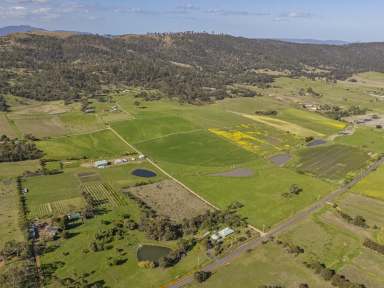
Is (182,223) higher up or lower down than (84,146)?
lower down

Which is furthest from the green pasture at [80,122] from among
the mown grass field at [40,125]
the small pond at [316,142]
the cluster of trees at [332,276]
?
the cluster of trees at [332,276]

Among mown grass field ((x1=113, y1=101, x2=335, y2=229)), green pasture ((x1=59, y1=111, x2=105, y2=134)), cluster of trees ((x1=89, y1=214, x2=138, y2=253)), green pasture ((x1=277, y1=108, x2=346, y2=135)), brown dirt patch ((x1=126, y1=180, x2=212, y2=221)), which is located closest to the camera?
cluster of trees ((x1=89, y1=214, x2=138, y2=253))

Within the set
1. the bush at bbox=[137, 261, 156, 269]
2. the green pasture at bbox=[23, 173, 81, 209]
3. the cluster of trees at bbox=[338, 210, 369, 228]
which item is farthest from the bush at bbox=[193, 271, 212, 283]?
the green pasture at bbox=[23, 173, 81, 209]

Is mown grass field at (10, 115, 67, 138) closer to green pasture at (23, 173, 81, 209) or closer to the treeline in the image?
green pasture at (23, 173, 81, 209)

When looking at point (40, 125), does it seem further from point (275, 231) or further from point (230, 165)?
point (275, 231)

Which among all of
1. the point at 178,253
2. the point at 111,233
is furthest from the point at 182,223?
the point at 111,233
